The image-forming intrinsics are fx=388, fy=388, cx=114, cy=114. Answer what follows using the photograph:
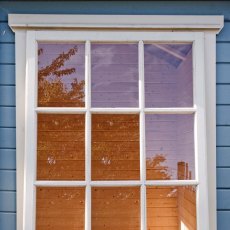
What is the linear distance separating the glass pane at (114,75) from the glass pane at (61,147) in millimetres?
198

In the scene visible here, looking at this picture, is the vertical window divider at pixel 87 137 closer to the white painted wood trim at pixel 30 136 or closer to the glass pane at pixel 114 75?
the glass pane at pixel 114 75

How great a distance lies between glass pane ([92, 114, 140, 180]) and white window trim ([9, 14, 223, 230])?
429mm

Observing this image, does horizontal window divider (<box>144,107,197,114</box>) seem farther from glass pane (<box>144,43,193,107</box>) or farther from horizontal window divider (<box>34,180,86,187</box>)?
horizontal window divider (<box>34,180,86,187</box>)

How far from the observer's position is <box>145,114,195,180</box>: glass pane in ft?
7.65

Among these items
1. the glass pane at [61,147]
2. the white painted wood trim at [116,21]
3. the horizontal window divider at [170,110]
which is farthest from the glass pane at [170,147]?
the white painted wood trim at [116,21]

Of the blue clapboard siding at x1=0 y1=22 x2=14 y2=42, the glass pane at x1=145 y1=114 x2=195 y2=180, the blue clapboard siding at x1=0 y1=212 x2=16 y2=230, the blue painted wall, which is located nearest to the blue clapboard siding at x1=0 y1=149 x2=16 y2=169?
the blue painted wall

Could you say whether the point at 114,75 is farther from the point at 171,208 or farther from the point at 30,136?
the point at 171,208

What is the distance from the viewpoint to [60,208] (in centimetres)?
230

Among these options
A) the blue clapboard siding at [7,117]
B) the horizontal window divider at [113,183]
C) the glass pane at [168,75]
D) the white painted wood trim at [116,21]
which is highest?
the white painted wood trim at [116,21]

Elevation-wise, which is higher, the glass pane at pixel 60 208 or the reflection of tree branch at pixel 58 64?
the reflection of tree branch at pixel 58 64

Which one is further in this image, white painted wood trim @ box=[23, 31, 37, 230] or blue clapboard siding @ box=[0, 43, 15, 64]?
blue clapboard siding @ box=[0, 43, 15, 64]

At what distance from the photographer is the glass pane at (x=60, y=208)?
2.29 m

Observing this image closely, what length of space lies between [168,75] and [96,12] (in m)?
0.59

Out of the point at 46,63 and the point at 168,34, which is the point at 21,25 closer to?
the point at 46,63
